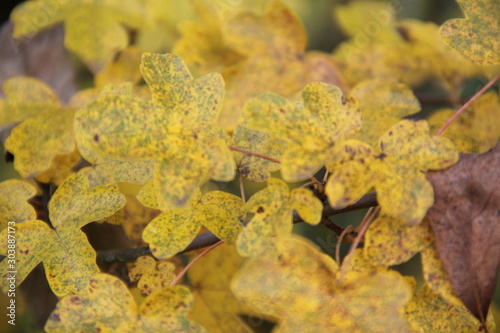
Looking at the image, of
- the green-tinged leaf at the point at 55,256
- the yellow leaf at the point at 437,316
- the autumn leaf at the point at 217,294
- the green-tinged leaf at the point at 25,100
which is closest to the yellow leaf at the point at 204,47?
the green-tinged leaf at the point at 25,100

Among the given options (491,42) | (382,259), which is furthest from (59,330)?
(491,42)

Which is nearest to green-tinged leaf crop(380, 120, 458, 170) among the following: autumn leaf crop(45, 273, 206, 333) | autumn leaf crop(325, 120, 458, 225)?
autumn leaf crop(325, 120, 458, 225)

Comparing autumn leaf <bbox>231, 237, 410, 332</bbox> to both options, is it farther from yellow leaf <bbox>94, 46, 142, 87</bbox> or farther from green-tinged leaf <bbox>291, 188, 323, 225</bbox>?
yellow leaf <bbox>94, 46, 142, 87</bbox>

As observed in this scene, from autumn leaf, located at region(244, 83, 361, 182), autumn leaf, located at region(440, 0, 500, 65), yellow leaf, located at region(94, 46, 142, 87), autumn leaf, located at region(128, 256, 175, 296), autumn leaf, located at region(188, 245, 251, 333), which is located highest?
autumn leaf, located at region(440, 0, 500, 65)

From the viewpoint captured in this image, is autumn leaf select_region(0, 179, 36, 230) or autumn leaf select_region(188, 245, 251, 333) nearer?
autumn leaf select_region(0, 179, 36, 230)

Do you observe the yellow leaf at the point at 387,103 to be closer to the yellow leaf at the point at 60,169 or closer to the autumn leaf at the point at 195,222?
the autumn leaf at the point at 195,222

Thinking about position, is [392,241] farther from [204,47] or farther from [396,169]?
[204,47]
